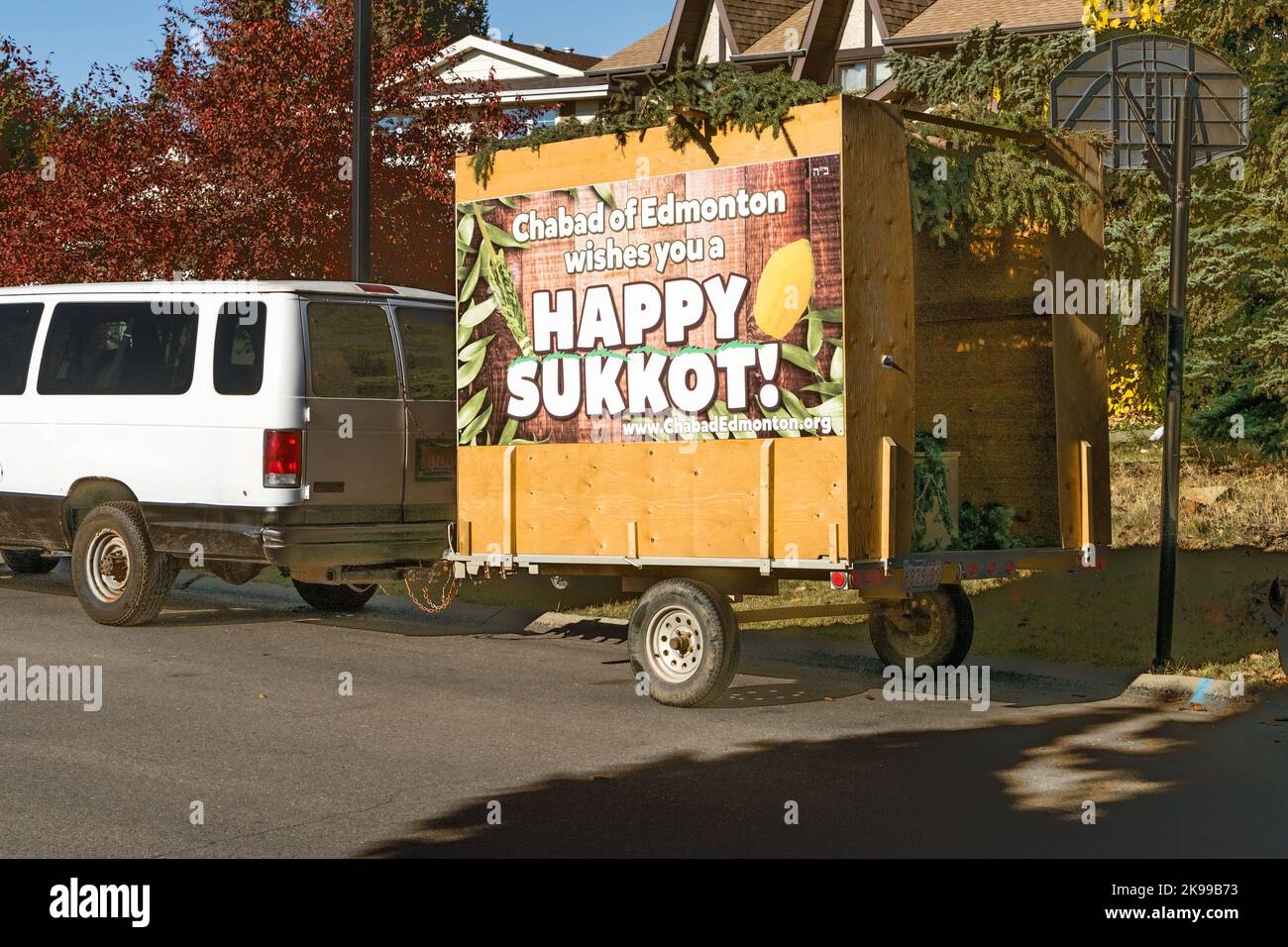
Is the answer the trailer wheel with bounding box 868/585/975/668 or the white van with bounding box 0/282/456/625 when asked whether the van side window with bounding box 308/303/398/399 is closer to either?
the white van with bounding box 0/282/456/625

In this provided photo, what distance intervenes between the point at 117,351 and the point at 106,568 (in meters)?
1.65

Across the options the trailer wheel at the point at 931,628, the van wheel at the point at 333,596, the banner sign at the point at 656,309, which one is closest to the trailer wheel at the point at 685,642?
the banner sign at the point at 656,309

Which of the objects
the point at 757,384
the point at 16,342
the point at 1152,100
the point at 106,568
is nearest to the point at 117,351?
the point at 16,342

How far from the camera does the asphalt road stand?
6.60 m

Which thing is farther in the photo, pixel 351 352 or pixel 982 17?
pixel 982 17

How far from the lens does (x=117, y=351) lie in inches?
481

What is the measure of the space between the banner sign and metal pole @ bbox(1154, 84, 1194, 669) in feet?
9.43

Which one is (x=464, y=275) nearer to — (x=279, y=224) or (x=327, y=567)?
(x=327, y=567)

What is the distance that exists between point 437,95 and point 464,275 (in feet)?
31.7

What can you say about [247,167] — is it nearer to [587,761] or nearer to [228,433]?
[228,433]

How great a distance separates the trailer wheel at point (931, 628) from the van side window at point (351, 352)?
3.90 meters

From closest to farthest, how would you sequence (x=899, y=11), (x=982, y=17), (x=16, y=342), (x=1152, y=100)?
(x=1152, y=100) → (x=16, y=342) → (x=982, y=17) → (x=899, y=11)

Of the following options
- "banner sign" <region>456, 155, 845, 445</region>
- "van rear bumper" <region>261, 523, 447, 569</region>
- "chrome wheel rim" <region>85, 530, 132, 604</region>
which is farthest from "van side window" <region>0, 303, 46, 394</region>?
"banner sign" <region>456, 155, 845, 445</region>

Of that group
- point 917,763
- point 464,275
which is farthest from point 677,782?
point 464,275
